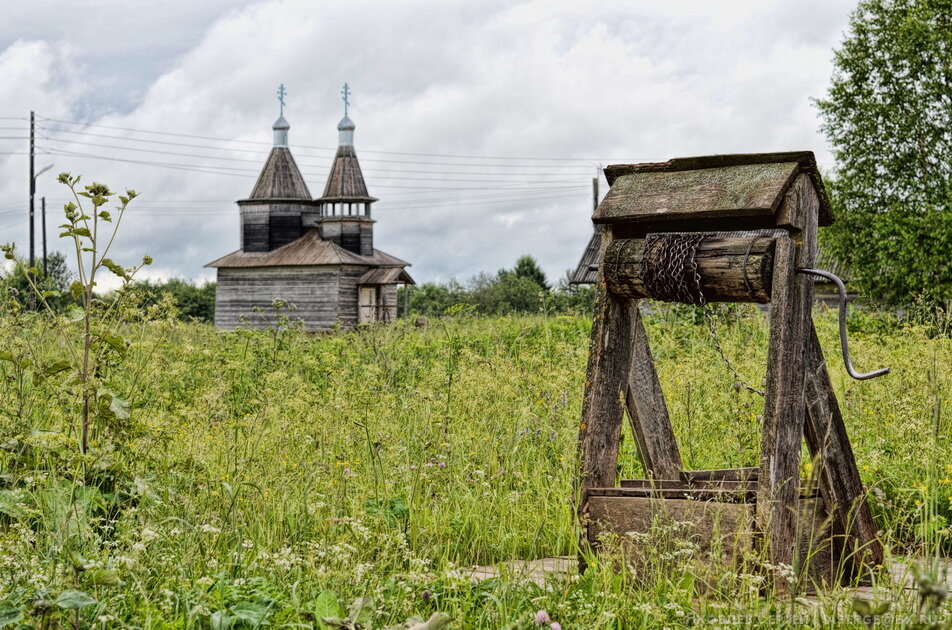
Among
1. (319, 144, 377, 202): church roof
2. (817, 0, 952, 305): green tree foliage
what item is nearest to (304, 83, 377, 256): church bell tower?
(319, 144, 377, 202): church roof

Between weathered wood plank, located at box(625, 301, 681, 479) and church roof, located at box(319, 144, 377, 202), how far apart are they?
114ft

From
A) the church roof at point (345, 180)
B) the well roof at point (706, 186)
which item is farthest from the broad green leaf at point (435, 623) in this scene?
the church roof at point (345, 180)

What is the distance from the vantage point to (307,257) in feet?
122

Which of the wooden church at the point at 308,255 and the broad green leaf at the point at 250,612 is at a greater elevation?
the wooden church at the point at 308,255

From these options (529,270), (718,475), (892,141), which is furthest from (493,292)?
(718,475)

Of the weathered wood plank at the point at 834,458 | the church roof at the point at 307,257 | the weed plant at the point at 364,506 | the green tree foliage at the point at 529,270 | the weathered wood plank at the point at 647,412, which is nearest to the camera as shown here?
the weed plant at the point at 364,506

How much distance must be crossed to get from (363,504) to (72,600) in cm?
164

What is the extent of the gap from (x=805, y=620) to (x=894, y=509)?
234 cm

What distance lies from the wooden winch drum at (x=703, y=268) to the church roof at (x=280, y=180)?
37.0 m

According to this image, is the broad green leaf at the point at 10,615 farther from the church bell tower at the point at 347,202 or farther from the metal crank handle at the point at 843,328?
the church bell tower at the point at 347,202

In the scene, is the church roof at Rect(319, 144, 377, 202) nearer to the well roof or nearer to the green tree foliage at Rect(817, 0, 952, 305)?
the green tree foliage at Rect(817, 0, 952, 305)

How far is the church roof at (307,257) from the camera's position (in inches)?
1446

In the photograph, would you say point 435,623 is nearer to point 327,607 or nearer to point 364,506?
point 327,607

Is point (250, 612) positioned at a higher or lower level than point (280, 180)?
lower
